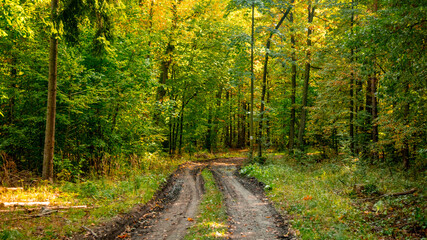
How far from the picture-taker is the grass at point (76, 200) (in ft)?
19.6

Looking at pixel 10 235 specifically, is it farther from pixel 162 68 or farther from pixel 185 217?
pixel 162 68

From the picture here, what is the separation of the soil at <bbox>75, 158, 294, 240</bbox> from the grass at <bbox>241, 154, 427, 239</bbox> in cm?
72

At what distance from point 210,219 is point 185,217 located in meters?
0.97

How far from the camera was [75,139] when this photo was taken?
39.1ft

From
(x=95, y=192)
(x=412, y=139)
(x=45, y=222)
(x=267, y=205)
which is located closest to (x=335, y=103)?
(x=412, y=139)

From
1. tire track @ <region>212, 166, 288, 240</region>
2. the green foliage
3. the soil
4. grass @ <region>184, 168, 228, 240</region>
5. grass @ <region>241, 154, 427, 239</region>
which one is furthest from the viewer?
tire track @ <region>212, 166, 288, 240</region>

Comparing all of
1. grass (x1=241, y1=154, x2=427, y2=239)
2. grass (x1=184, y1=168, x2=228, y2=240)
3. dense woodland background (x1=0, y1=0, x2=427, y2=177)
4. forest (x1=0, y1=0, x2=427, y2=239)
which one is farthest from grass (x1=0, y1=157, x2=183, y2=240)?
grass (x1=241, y1=154, x2=427, y2=239)

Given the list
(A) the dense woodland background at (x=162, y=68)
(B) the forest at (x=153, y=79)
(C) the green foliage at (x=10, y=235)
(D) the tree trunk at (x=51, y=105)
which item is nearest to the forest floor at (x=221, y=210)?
(C) the green foliage at (x=10, y=235)

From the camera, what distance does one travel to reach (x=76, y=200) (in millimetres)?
8383

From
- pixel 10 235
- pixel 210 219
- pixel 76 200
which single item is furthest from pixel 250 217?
pixel 10 235

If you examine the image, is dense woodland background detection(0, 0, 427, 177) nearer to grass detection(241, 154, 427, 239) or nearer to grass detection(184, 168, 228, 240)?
grass detection(241, 154, 427, 239)

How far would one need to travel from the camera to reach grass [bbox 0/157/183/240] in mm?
5973

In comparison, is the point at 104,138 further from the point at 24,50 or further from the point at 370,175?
the point at 370,175

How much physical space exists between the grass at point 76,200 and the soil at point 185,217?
0.48 meters
